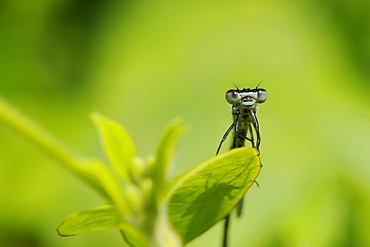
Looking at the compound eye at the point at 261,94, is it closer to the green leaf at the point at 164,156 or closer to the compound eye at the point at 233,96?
the compound eye at the point at 233,96

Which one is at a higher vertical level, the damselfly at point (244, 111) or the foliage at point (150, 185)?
the damselfly at point (244, 111)

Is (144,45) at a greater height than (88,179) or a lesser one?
greater

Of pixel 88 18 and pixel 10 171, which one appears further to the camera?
pixel 88 18

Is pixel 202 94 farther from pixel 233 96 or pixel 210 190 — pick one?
pixel 210 190

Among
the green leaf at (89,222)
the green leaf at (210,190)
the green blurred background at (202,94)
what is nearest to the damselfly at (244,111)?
the green blurred background at (202,94)

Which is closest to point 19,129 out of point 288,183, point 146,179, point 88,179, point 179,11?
point 88,179

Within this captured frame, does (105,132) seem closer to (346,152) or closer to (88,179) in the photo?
(88,179)

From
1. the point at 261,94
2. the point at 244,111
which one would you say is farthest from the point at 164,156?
the point at 244,111
